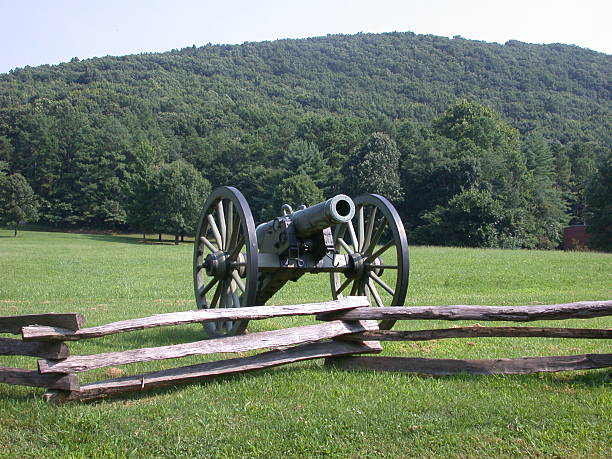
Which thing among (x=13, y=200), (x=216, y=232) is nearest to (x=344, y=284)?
(x=216, y=232)

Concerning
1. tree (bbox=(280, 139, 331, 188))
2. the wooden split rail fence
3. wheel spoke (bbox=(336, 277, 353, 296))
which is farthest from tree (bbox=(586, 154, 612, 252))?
the wooden split rail fence

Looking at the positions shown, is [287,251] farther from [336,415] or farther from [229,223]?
[336,415]

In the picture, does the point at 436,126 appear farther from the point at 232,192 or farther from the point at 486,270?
the point at 232,192

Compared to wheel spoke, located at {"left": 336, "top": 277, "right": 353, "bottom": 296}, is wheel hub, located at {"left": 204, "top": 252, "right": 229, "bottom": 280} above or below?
above

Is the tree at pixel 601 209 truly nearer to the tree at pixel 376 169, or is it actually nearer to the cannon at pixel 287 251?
the tree at pixel 376 169

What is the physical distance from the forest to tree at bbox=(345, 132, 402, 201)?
0.15m

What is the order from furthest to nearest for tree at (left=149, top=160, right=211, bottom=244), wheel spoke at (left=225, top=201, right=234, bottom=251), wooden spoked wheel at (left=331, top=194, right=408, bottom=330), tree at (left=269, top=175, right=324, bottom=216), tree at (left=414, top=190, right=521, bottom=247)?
tree at (left=269, top=175, right=324, bottom=216) → tree at (left=149, top=160, right=211, bottom=244) → tree at (left=414, top=190, right=521, bottom=247) → wheel spoke at (left=225, top=201, right=234, bottom=251) → wooden spoked wheel at (left=331, top=194, right=408, bottom=330)

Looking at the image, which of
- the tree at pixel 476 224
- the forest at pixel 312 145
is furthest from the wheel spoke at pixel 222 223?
the forest at pixel 312 145

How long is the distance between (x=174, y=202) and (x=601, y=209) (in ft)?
113

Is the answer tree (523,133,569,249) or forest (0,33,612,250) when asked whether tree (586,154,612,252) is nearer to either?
forest (0,33,612,250)

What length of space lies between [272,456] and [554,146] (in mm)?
88440

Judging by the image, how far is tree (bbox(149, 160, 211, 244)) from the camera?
56.7 meters

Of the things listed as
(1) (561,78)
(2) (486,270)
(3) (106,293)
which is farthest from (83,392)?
(1) (561,78)

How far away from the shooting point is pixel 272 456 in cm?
461
